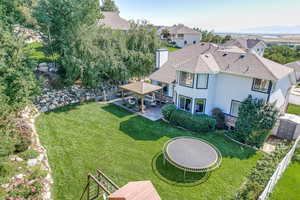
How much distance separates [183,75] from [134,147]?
25.6 ft

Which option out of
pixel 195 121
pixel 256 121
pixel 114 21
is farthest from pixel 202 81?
pixel 114 21

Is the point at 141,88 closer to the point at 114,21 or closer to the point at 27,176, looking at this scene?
the point at 27,176

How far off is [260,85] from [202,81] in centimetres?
435

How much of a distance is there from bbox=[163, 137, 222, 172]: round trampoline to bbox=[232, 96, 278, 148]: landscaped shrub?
398 centimetres

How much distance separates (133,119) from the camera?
16250 mm

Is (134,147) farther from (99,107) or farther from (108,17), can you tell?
(108,17)

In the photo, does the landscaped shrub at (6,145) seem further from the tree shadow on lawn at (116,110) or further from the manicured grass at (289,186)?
the manicured grass at (289,186)

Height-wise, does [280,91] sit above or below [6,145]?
above

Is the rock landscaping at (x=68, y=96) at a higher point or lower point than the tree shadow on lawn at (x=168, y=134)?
higher

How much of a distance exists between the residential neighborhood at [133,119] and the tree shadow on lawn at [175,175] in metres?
0.06

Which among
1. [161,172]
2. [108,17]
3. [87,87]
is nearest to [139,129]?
[161,172]

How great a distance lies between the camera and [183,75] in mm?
15914

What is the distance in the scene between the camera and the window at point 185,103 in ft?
52.9

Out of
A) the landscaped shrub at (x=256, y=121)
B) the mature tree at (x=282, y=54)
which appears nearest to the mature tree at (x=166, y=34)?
the mature tree at (x=282, y=54)
